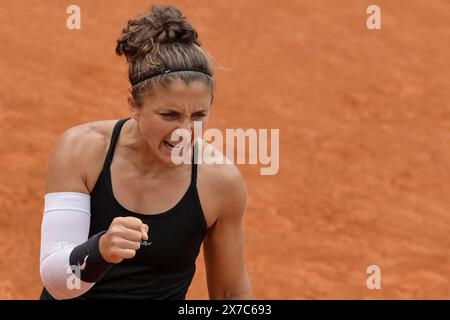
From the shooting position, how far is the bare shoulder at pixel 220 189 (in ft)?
11.7

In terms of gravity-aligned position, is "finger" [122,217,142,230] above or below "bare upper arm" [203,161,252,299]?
below

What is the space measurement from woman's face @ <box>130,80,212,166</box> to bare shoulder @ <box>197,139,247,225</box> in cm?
25

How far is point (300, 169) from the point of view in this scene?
791 centimetres

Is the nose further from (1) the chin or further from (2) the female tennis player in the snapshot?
(1) the chin

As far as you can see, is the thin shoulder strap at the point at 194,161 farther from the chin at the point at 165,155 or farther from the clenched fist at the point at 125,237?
the clenched fist at the point at 125,237

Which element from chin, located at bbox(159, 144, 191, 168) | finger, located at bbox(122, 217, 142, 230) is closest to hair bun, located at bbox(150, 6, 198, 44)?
chin, located at bbox(159, 144, 191, 168)

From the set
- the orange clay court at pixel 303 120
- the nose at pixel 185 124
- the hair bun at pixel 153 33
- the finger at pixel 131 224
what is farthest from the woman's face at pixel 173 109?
the orange clay court at pixel 303 120

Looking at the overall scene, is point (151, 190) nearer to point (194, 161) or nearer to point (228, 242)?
point (194, 161)

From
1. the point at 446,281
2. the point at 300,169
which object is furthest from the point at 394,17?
the point at 446,281

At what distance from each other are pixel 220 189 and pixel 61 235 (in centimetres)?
62

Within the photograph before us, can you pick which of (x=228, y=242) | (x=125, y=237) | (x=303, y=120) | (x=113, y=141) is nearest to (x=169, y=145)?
(x=113, y=141)

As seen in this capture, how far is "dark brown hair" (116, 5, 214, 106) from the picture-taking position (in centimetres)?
335

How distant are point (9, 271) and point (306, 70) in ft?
12.3
